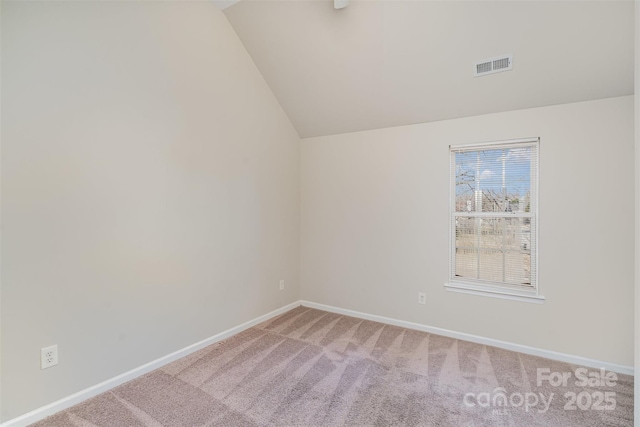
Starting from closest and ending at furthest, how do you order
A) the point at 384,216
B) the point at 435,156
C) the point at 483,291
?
the point at 483,291 < the point at 435,156 < the point at 384,216

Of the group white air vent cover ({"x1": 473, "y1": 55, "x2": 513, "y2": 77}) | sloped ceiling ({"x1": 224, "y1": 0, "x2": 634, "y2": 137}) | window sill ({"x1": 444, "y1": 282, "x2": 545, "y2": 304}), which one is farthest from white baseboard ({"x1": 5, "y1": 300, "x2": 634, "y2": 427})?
white air vent cover ({"x1": 473, "y1": 55, "x2": 513, "y2": 77})

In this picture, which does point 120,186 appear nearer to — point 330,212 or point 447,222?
point 330,212

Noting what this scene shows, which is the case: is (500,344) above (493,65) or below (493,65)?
below

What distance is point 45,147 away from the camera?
177cm

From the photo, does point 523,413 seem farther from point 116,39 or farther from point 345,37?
point 116,39

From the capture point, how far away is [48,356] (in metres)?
1.81

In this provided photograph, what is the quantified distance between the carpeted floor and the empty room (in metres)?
0.02

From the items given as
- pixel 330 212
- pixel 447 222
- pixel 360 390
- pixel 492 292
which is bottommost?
pixel 360 390

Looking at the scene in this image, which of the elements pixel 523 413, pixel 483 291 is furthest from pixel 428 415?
pixel 483 291

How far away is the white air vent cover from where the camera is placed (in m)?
2.42

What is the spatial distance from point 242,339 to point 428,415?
70.2 inches

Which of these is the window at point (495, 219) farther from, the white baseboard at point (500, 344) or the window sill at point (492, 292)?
the white baseboard at point (500, 344)

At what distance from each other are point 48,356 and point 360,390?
2.00 meters

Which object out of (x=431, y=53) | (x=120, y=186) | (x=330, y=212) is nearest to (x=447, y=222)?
(x=330, y=212)
